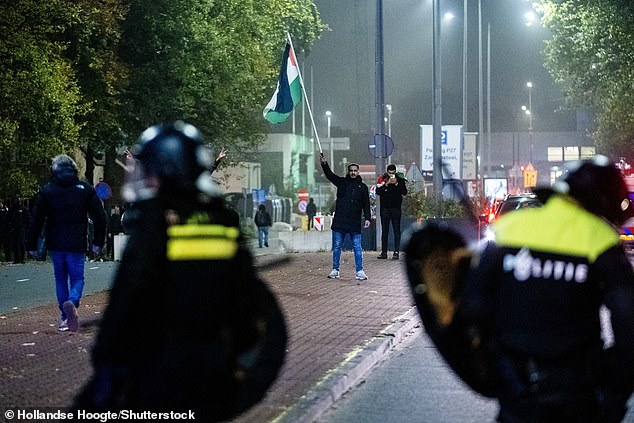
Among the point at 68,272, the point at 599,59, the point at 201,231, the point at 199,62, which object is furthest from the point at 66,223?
the point at 599,59

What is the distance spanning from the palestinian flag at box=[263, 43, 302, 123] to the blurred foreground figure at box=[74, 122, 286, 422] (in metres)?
20.0

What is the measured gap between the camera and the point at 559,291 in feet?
13.7

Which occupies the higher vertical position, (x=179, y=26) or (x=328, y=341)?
(x=179, y=26)

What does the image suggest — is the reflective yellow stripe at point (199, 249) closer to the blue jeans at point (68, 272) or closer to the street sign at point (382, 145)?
the blue jeans at point (68, 272)

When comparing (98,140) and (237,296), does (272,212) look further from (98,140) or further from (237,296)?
(237,296)

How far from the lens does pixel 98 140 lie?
35188 millimetres

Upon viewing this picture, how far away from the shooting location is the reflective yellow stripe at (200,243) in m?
3.96

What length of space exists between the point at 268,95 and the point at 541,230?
42.3m

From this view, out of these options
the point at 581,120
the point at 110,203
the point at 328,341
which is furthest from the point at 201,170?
the point at 581,120

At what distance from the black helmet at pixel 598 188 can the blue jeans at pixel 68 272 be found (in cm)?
779

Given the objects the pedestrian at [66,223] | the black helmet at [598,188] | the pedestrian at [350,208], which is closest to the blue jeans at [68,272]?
the pedestrian at [66,223]

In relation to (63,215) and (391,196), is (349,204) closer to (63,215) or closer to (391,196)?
(391,196)

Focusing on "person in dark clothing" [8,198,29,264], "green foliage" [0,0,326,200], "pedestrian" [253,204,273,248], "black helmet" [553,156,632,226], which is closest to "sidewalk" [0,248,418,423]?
"black helmet" [553,156,632,226]

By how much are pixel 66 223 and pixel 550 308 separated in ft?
26.1
